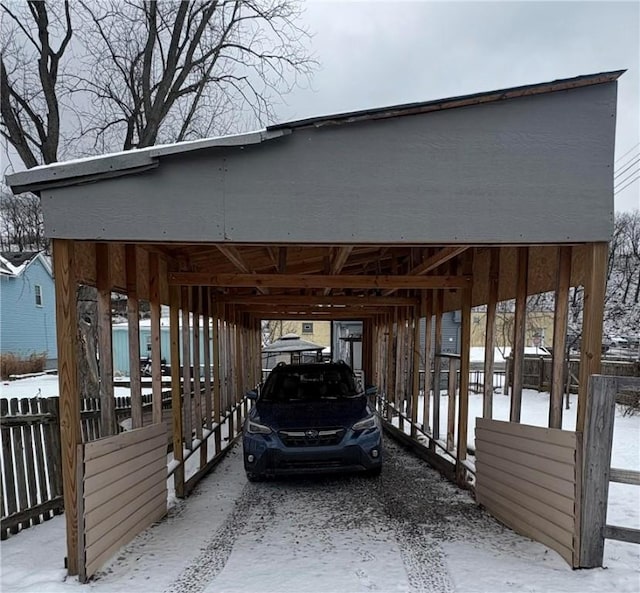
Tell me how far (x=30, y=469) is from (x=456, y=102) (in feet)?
15.7

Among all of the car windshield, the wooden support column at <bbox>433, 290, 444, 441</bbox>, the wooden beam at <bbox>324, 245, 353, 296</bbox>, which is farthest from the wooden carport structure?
the wooden support column at <bbox>433, 290, 444, 441</bbox>

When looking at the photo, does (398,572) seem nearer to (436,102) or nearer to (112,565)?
(112,565)

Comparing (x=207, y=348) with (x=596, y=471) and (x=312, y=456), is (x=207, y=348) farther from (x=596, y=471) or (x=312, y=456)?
(x=596, y=471)

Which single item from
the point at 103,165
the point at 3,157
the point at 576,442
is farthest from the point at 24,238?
the point at 576,442

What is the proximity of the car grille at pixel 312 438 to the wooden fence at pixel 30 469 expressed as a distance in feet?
7.97

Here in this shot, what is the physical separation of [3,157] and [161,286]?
7.17 m

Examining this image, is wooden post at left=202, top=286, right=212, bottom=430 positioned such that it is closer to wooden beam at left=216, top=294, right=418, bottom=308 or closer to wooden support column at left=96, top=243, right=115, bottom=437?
wooden beam at left=216, top=294, right=418, bottom=308

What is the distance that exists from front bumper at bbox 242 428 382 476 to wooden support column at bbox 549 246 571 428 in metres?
2.27

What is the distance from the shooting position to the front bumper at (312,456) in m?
5.30

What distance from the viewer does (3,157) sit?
950 centimetres

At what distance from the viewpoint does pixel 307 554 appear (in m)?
3.62

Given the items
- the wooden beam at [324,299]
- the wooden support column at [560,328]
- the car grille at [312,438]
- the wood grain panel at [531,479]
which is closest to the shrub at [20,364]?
the wooden beam at [324,299]

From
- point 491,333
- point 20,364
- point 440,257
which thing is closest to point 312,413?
point 491,333

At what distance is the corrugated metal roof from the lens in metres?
3.10
